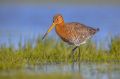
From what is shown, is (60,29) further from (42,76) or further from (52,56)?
(42,76)

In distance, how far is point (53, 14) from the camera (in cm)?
2244

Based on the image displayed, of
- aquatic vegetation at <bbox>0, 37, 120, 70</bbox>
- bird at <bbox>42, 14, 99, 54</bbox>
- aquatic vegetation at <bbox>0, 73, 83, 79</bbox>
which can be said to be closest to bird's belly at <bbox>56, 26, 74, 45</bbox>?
bird at <bbox>42, 14, 99, 54</bbox>

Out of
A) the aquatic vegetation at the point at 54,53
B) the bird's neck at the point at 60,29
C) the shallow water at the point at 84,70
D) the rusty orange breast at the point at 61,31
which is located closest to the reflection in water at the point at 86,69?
the shallow water at the point at 84,70

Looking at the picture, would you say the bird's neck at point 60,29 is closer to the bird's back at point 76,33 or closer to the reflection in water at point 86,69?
the bird's back at point 76,33

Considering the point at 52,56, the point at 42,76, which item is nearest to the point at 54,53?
the point at 52,56

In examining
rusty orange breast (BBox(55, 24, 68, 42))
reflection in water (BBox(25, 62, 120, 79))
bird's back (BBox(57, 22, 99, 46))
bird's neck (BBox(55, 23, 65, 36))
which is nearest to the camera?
reflection in water (BBox(25, 62, 120, 79))

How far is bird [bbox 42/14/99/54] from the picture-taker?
15.6 meters

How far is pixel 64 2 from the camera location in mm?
26312

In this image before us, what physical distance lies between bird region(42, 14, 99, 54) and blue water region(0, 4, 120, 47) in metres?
2.14

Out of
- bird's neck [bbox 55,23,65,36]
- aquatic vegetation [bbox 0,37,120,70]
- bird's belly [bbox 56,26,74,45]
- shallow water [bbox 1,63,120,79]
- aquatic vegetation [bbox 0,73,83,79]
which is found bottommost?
aquatic vegetation [bbox 0,73,83,79]

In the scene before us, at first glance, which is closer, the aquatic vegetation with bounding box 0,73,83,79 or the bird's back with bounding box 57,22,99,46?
the aquatic vegetation with bounding box 0,73,83,79

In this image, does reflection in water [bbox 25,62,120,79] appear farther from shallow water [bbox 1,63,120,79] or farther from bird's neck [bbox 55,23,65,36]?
bird's neck [bbox 55,23,65,36]

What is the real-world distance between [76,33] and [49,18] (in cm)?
631

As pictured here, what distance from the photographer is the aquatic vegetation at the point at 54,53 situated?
14586 millimetres
